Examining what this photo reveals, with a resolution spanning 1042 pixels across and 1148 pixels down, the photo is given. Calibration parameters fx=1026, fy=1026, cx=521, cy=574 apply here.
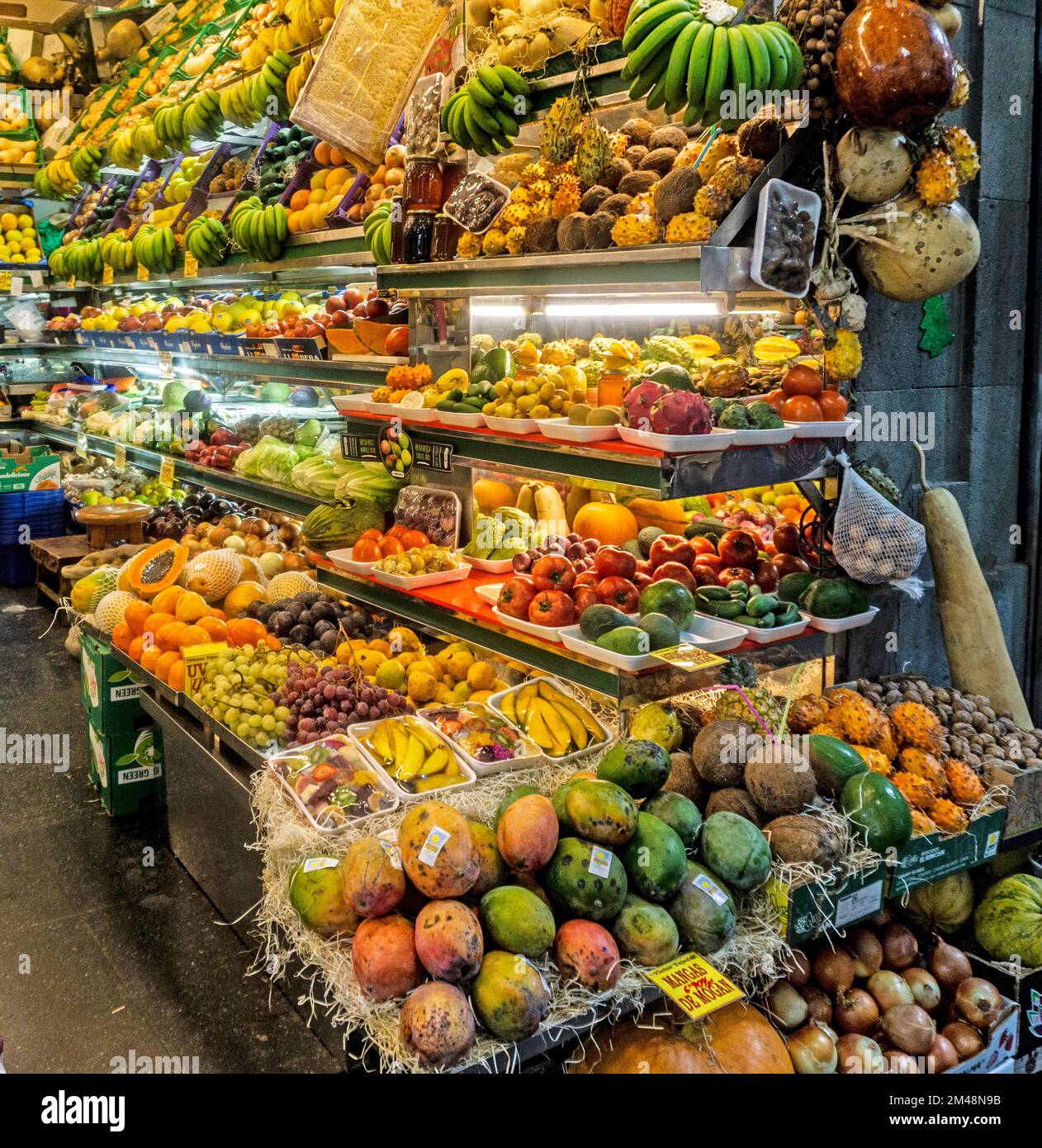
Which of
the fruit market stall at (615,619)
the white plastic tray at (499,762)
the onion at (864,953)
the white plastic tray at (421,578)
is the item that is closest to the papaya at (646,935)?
the fruit market stall at (615,619)

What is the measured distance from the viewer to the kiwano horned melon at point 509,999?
6.57 ft

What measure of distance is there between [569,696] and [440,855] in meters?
1.23

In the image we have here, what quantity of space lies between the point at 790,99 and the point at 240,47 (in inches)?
248

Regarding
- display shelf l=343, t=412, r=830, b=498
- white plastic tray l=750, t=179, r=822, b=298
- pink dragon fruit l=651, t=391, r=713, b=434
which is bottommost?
display shelf l=343, t=412, r=830, b=498

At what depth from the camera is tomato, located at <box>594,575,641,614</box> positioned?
322 cm

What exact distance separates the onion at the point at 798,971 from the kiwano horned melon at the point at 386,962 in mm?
998

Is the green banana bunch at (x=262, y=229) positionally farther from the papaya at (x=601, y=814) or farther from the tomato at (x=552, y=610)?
the papaya at (x=601, y=814)

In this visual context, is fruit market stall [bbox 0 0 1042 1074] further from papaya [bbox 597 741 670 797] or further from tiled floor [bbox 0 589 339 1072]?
tiled floor [bbox 0 589 339 1072]

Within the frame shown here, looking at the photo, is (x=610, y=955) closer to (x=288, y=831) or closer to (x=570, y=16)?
(x=288, y=831)

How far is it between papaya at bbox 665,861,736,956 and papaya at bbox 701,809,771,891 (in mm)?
57

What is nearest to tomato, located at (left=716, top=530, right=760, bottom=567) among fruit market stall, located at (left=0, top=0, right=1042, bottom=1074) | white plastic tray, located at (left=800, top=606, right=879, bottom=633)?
fruit market stall, located at (left=0, top=0, right=1042, bottom=1074)

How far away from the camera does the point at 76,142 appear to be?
10.9 meters

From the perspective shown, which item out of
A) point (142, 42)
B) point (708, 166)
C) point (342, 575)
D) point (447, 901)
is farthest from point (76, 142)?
point (447, 901)

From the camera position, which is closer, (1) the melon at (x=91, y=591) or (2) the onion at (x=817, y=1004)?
(2) the onion at (x=817, y=1004)
